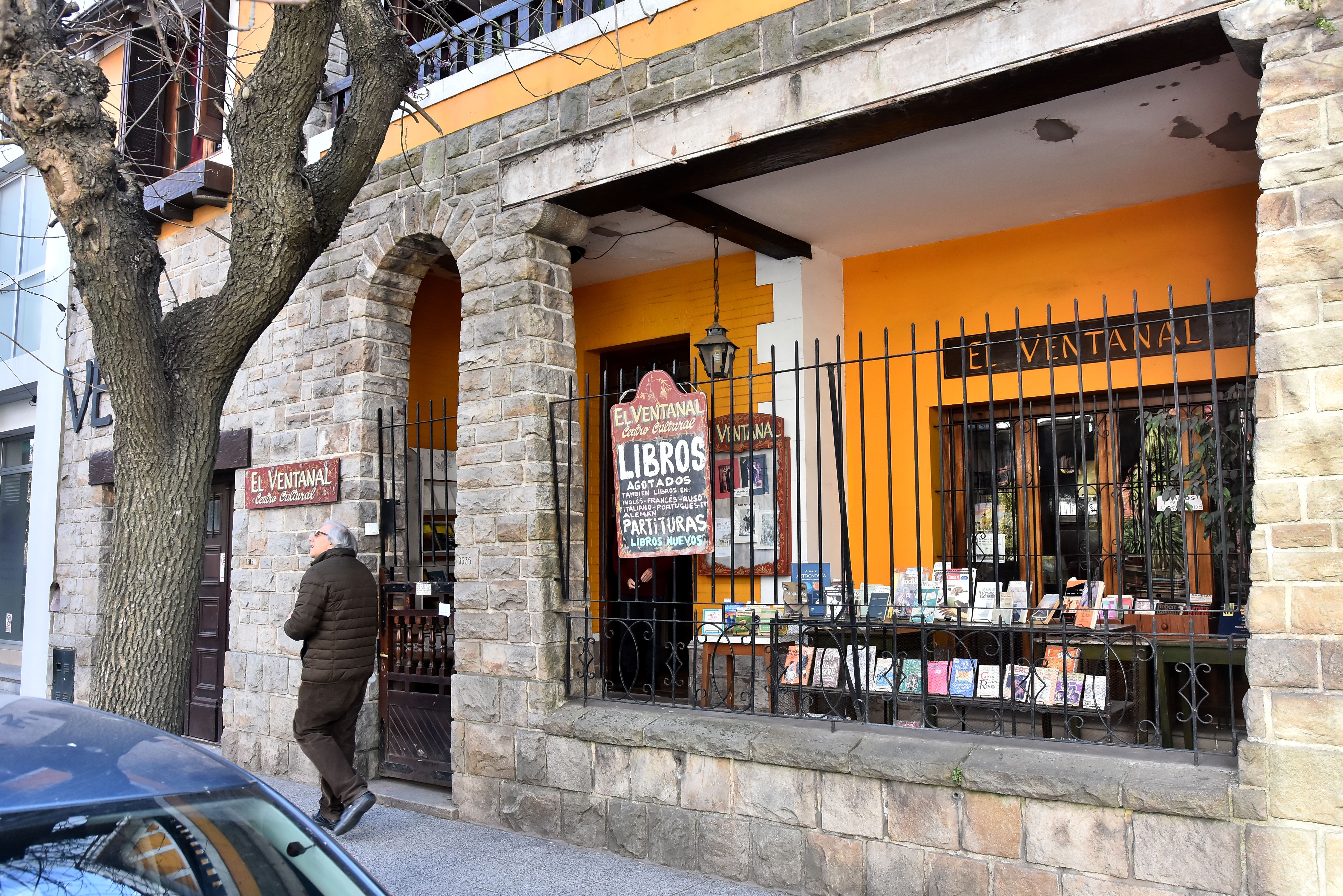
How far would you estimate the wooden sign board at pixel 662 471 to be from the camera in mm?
5672

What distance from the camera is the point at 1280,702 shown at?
385 centimetres

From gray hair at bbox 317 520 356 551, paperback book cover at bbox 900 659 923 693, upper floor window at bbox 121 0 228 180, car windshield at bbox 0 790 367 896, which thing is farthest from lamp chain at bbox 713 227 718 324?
car windshield at bbox 0 790 367 896

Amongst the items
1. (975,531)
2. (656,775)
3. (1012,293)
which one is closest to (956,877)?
(656,775)

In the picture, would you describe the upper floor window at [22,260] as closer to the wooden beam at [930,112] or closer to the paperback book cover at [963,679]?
the wooden beam at [930,112]

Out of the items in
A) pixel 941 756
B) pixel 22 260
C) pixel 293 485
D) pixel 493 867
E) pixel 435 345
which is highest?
pixel 22 260

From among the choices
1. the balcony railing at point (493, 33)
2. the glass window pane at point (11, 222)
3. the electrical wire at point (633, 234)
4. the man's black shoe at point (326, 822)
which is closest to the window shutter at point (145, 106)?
the glass window pane at point (11, 222)

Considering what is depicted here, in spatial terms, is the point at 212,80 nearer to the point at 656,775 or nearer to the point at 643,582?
the point at 643,582

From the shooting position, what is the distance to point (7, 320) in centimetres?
1256

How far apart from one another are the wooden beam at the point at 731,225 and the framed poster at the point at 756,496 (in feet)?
4.12

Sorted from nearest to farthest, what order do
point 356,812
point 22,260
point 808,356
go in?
point 356,812
point 808,356
point 22,260

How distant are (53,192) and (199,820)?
331 centimetres

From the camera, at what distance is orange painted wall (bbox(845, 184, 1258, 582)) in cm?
658

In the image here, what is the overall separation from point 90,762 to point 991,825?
11.9 ft

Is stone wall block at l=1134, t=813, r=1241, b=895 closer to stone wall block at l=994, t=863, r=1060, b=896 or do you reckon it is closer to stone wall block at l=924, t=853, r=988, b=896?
stone wall block at l=994, t=863, r=1060, b=896
